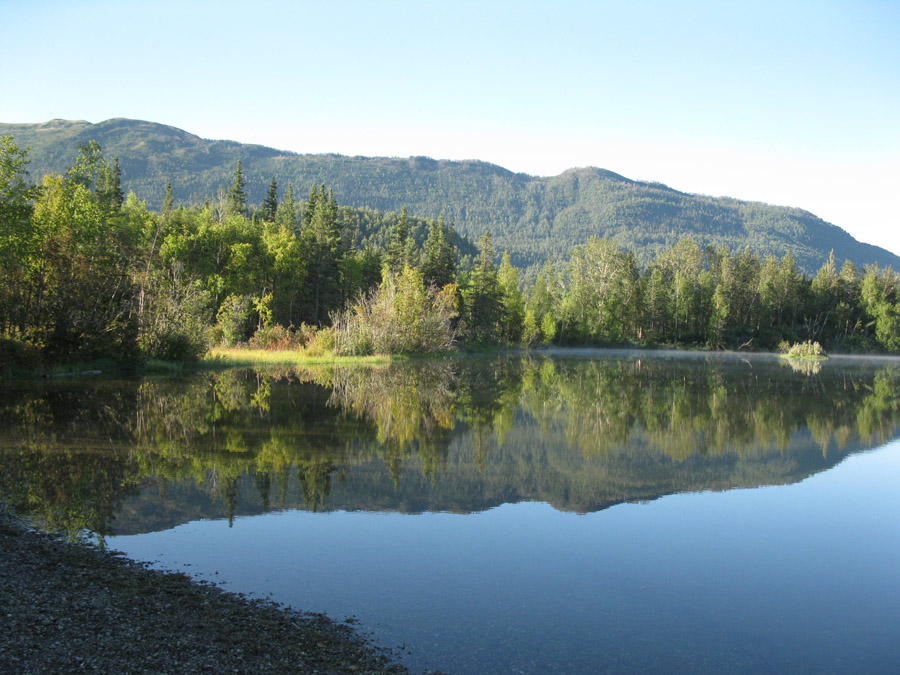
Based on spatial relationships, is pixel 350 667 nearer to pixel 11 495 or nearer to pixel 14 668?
pixel 14 668

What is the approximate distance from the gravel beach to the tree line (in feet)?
71.9

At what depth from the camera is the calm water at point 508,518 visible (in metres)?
6.54

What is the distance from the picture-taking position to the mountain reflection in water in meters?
10.8

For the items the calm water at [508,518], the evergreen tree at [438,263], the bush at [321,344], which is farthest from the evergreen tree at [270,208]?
the calm water at [508,518]

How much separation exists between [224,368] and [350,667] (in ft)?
105

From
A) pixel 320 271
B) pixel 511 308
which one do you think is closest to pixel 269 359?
pixel 320 271

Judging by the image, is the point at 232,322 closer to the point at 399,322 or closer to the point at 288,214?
the point at 399,322

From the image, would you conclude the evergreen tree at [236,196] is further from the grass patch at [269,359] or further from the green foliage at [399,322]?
the grass patch at [269,359]

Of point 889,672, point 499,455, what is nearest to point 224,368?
point 499,455

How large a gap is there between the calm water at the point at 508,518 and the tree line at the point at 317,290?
23.4 feet

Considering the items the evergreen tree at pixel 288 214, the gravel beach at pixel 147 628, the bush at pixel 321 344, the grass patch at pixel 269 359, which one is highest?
the evergreen tree at pixel 288 214

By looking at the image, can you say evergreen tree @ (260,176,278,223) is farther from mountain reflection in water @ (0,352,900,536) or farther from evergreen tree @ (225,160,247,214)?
mountain reflection in water @ (0,352,900,536)

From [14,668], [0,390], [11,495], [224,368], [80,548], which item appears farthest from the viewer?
[224,368]

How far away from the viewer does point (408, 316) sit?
51250 millimetres
